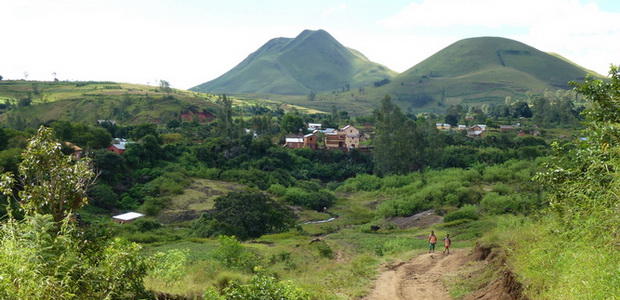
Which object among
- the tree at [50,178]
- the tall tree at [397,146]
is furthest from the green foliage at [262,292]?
the tall tree at [397,146]

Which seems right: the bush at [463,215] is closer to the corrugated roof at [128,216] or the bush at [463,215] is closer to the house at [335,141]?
the corrugated roof at [128,216]

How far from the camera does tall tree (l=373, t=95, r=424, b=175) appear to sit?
7212cm

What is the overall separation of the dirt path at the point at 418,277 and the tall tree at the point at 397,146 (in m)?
48.6

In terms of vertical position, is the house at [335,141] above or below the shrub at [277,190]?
above

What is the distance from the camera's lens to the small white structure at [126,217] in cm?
4450

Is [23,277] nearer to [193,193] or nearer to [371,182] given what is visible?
[193,193]

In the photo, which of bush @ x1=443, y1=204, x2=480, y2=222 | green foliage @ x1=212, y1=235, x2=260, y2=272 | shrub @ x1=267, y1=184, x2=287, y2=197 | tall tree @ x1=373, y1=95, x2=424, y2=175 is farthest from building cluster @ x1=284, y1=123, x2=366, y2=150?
green foliage @ x1=212, y1=235, x2=260, y2=272

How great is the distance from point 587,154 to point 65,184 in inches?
612

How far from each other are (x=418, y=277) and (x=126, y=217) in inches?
1372

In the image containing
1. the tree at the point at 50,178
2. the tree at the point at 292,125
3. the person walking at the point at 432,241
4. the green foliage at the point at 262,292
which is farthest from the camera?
the tree at the point at 292,125

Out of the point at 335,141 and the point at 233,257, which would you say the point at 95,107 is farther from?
the point at 233,257

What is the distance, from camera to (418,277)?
1939 cm

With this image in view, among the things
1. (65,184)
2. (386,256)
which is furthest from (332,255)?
(65,184)

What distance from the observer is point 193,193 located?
5612 cm
